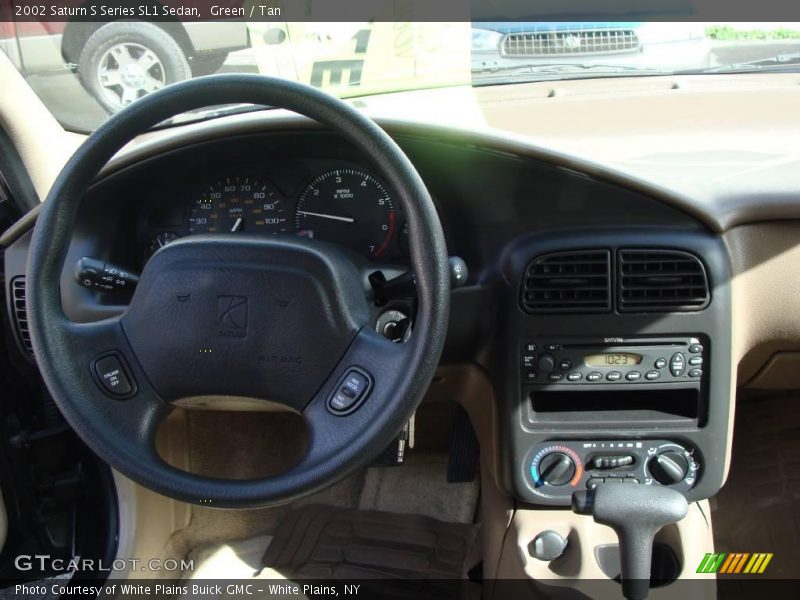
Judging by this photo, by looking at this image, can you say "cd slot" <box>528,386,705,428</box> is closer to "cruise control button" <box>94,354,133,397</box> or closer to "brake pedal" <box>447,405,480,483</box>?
"brake pedal" <box>447,405,480,483</box>

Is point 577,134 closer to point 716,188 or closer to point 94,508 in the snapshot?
point 716,188

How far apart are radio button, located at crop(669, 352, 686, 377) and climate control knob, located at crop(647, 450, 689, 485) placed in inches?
7.1

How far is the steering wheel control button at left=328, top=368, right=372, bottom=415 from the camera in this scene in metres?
1.25

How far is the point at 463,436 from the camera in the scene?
2.06 metres

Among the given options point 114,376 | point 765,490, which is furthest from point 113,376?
point 765,490

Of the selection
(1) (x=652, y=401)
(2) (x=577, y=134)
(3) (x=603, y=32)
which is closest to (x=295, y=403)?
(1) (x=652, y=401)

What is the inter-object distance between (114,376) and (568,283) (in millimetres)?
850

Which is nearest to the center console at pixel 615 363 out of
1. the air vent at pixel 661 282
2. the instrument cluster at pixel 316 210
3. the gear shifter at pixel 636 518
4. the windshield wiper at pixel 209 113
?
the air vent at pixel 661 282

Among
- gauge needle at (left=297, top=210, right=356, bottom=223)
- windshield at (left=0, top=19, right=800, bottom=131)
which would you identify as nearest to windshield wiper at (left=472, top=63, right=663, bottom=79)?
windshield at (left=0, top=19, right=800, bottom=131)

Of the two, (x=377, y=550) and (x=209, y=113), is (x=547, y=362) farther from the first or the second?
(x=209, y=113)

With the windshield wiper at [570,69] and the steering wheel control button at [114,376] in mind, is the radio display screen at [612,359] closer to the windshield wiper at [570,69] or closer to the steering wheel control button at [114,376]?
the steering wheel control button at [114,376]

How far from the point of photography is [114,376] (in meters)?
1.34

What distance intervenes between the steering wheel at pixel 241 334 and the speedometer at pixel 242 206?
0.34 metres

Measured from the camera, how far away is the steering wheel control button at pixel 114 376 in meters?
1.32
